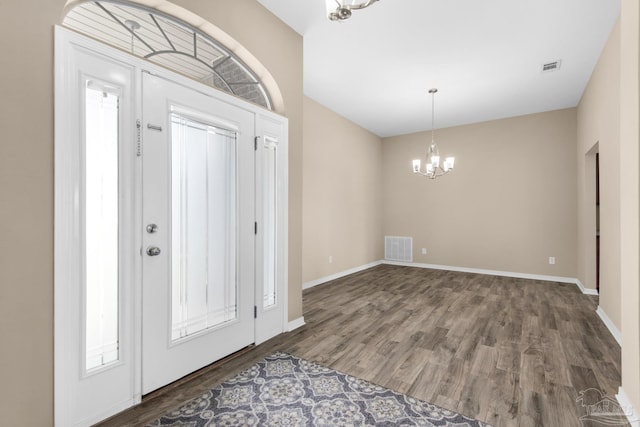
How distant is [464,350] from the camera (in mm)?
2602

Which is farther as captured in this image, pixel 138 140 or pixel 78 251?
pixel 138 140

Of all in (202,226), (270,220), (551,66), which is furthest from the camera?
(551,66)

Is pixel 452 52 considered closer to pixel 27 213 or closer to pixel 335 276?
pixel 335 276

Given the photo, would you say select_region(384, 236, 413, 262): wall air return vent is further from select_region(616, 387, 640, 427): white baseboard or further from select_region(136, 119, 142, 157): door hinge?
select_region(136, 119, 142, 157): door hinge

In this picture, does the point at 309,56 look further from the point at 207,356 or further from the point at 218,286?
the point at 207,356

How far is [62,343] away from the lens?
1.52 metres

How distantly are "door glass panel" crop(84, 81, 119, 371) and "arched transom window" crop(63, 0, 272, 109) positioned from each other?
1.38ft

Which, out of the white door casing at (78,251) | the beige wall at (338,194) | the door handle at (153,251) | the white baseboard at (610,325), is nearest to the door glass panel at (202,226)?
the door handle at (153,251)

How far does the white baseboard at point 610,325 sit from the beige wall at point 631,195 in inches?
54.3

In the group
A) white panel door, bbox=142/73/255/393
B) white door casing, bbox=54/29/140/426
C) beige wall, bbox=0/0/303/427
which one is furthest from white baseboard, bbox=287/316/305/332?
beige wall, bbox=0/0/303/427

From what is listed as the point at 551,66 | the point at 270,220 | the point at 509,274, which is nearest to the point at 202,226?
the point at 270,220

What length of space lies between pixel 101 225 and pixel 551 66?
505 centimetres

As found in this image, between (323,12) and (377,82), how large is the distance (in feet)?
5.43

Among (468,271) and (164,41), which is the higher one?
(164,41)
